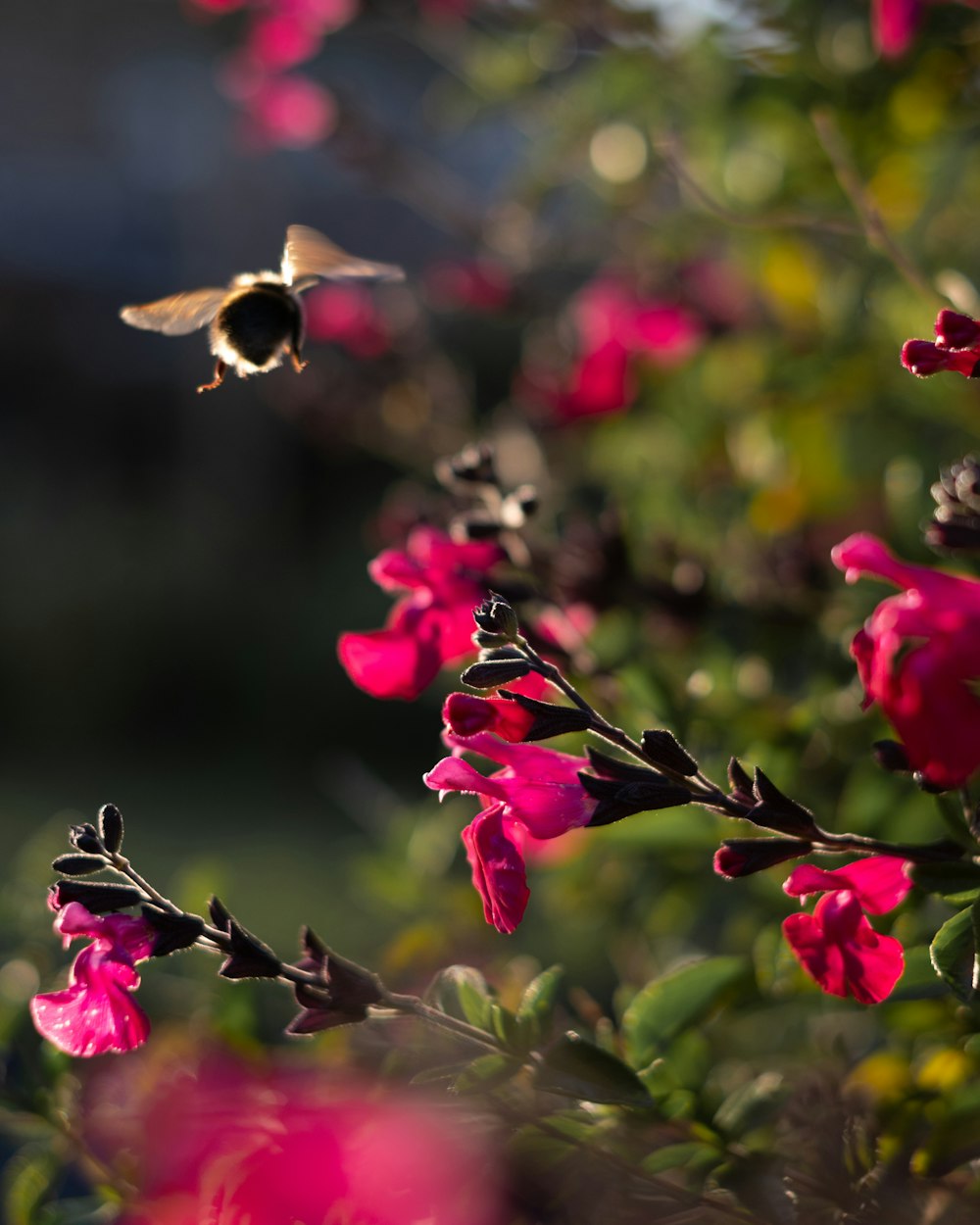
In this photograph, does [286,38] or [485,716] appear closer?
[485,716]

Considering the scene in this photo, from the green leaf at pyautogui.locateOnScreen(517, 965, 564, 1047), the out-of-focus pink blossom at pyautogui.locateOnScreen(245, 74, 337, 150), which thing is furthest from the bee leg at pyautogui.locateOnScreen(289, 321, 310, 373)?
the out-of-focus pink blossom at pyautogui.locateOnScreen(245, 74, 337, 150)

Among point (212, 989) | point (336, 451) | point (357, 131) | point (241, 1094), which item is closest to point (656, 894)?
point (212, 989)

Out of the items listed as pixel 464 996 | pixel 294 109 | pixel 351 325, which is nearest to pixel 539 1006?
pixel 464 996

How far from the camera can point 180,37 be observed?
11125mm

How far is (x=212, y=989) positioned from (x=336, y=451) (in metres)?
1.22

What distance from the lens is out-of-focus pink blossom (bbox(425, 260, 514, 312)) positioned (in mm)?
1969

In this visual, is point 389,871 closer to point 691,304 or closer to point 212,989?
point 212,989

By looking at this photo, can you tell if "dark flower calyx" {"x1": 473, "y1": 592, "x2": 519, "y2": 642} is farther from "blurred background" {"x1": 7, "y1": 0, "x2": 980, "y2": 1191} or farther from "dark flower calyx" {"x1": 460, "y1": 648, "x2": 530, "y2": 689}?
"blurred background" {"x1": 7, "y1": 0, "x2": 980, "y2": 1191}

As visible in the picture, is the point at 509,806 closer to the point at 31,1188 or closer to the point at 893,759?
the point at 893,759

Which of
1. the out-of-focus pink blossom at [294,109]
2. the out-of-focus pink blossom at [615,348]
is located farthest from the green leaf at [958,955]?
the out-of-focus pink blossom at [294,109]

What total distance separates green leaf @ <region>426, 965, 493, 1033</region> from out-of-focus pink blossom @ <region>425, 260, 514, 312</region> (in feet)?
4.52

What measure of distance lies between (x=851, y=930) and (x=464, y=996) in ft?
0.68

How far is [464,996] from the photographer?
2.31ft

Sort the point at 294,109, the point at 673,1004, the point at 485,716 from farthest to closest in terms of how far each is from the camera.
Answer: the point at 294,109 < the point at 673,1004 < the point at 485,716
